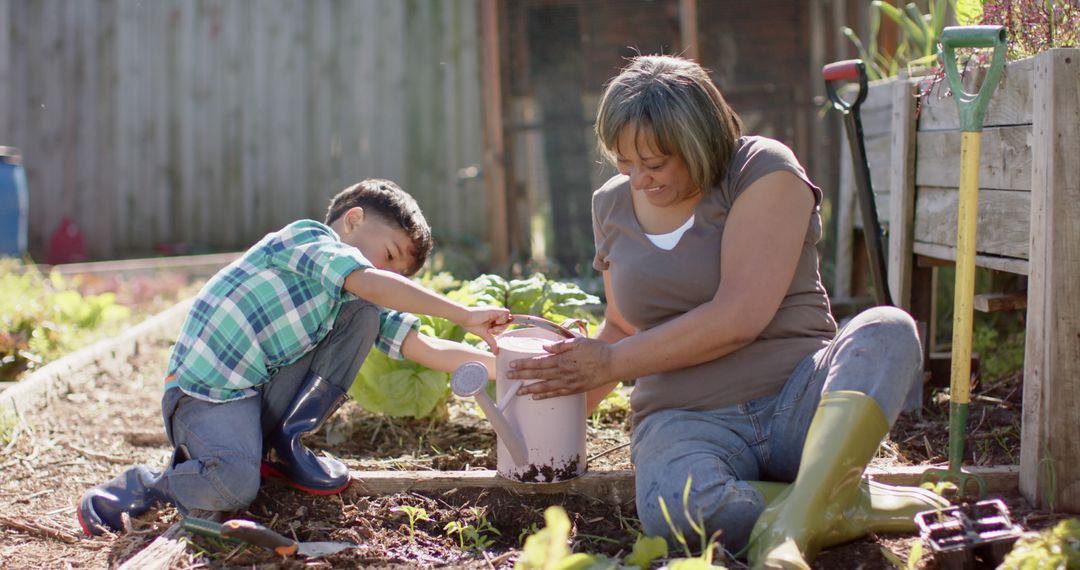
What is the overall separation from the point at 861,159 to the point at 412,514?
173 cm

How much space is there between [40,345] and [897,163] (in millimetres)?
3314

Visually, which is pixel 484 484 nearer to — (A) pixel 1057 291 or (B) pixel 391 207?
(B) pixel 391 207

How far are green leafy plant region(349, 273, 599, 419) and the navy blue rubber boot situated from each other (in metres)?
0.67

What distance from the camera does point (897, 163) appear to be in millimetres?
3396

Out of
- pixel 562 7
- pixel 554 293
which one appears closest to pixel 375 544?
pixel 554 293

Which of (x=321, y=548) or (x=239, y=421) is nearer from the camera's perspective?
(x=321, y=548)

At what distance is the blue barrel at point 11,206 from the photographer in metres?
6.74

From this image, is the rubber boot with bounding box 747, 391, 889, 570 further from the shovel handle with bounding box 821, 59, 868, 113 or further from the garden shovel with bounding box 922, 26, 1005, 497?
the shovel handle with bounding box 821, 59, 868, 113

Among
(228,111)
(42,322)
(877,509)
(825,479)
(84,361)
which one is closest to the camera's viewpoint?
(825,479)

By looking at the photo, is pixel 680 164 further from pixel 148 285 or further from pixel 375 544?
pixel 148 285

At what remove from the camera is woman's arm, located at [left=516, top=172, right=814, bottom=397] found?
2.19 meters

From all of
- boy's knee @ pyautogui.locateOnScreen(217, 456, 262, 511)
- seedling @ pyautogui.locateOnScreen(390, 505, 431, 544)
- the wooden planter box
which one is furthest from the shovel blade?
the wooden planter box

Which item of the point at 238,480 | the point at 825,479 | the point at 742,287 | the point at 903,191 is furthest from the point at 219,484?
the point at 903,191

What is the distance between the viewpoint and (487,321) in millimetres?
2500
